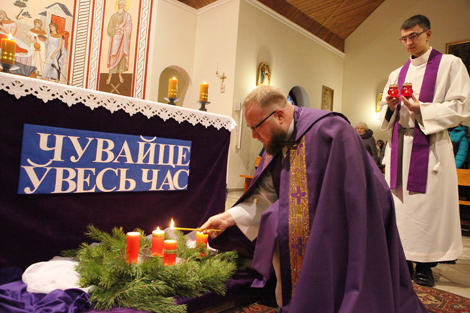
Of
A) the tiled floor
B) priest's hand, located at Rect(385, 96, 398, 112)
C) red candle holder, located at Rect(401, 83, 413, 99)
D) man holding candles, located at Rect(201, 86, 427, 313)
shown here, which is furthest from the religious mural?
the tiled floor

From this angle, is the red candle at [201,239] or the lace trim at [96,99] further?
the red candle at [201,239]

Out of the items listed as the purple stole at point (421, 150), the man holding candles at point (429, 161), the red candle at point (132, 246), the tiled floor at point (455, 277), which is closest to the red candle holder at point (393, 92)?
the man holding candles at point (429, 161)

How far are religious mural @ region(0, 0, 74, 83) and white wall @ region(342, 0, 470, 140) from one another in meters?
8.53

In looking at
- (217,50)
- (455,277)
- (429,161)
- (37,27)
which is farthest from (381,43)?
(37,27)

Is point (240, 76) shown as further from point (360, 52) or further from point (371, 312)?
point (371, 312)

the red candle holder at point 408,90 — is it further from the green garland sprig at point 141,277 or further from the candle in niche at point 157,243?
the candle in niche at point 157,243

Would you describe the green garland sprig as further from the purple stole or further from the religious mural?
the religious mural

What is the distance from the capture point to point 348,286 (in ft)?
4.36

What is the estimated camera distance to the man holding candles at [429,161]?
2539mm

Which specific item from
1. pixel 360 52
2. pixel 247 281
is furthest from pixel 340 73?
pixel 247 281

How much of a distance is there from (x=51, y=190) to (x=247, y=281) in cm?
132

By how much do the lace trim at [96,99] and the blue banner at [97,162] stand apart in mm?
180

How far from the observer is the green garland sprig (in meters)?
1.56

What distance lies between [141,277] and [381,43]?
10367 millimetres
